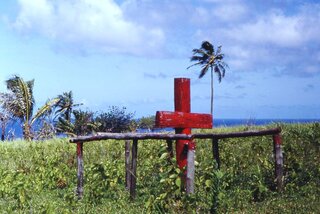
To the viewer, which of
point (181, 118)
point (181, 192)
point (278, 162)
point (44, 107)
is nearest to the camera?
point (181, 192)

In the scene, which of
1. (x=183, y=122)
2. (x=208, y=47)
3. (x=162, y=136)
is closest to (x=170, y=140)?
(x=162, y=136)

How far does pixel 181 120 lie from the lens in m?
10.0

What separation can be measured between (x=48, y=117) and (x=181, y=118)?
97.5 ft

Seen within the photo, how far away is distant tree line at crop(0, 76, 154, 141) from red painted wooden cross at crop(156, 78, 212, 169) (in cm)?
2391

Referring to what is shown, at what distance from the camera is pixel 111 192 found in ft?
39.9

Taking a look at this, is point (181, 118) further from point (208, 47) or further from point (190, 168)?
point (208, 47)

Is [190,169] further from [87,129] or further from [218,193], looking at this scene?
[87,129]

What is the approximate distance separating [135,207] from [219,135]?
2475mm

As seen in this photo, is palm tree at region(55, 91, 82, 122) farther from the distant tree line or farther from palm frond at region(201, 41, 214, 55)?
palm frond at region(201, 41, 214, 55)

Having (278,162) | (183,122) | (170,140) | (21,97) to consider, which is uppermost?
(21,97)

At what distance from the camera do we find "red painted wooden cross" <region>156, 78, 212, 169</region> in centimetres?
973

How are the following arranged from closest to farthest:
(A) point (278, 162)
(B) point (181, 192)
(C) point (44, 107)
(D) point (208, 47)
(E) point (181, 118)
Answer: (B) point (181, 192), (E) point (181, 118), (A) point (278, 162), (C) point (44, 107), (D) point (208, 47)

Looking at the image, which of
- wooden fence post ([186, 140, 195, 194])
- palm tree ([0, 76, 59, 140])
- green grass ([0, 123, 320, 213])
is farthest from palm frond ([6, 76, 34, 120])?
wooden fence post ([186, 140, 195, 194])

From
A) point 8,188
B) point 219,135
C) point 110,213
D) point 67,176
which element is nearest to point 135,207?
point 110,213
